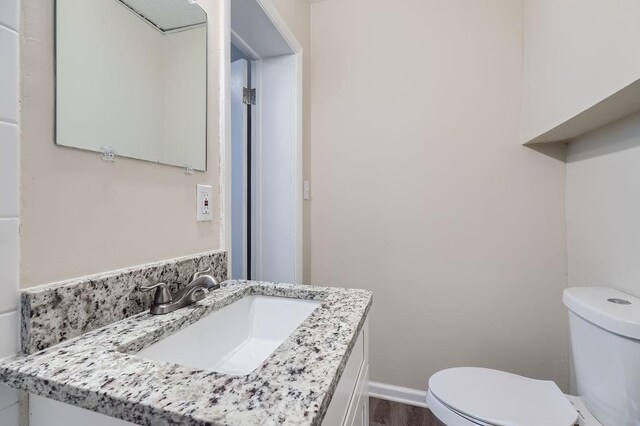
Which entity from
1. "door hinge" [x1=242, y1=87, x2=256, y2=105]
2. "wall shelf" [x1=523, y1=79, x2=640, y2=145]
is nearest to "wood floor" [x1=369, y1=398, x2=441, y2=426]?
"wall shelf" [x1=523, y1=79, x2=640, y2=145]

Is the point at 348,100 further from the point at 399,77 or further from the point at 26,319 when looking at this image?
the point at 26,319

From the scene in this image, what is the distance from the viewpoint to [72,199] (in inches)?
21.8

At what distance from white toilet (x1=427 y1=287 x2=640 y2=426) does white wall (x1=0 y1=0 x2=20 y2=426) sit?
114 cm

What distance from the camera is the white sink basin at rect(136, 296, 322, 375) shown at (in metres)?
0.62

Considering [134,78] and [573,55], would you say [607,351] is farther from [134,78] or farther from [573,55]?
[134,78]

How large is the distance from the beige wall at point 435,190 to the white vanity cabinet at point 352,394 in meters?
0.87

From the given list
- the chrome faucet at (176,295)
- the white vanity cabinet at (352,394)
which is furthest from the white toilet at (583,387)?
the chrome faucet at (176,295)

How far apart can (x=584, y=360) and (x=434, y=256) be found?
27.5 inches

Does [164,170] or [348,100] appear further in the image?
[348,100]

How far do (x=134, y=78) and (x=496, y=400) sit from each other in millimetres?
1460

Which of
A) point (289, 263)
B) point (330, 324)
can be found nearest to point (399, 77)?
point (289, 263)

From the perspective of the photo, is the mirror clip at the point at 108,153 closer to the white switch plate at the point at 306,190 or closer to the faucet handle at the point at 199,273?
the faucet handle at the point at 199,273

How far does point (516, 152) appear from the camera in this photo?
56.4 inches

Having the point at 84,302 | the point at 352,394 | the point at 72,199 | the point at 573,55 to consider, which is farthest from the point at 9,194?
the point at 573,55
